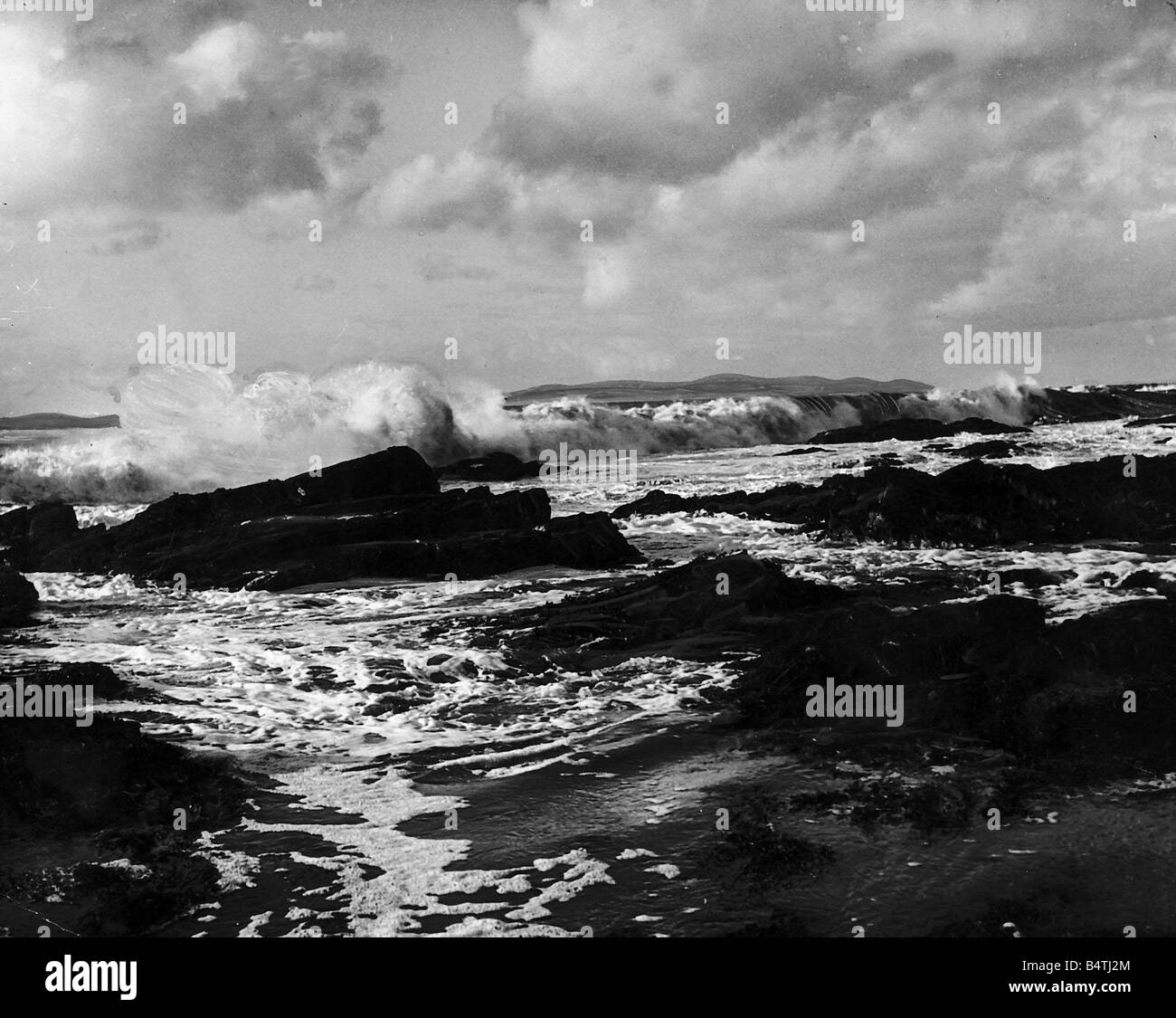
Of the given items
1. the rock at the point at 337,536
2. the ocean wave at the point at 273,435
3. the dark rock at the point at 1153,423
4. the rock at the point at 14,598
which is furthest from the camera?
the dark rock at the point at 1153,423

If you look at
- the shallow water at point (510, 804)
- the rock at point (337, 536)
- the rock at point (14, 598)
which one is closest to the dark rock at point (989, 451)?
the rock at point (337, 536)

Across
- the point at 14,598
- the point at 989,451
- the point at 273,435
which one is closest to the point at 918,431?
the point at 989,451

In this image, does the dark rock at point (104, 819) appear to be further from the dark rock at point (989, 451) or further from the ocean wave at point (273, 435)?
the dark rock at point (989, 451)

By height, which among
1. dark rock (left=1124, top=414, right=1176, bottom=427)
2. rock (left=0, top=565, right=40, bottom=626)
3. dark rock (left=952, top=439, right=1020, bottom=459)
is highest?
dark rock (left=1124, top=414, right=1176, bottom=427)

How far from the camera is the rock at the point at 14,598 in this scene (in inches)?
469

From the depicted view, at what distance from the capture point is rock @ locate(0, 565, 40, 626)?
11901 mm

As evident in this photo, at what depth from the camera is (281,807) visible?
20.3 feet

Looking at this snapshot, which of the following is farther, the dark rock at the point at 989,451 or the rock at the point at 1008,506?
the dark rock at the point at 989,451

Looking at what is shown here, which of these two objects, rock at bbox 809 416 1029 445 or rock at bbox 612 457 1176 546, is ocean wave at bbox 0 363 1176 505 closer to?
Result: rock at bbox 809 416 1029 445

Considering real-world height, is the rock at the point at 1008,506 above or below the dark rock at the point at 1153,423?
below

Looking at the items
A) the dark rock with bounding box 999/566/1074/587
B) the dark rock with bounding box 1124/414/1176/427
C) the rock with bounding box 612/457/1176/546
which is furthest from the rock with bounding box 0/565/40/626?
the dark rock with bounding box 1124/414/1176/427

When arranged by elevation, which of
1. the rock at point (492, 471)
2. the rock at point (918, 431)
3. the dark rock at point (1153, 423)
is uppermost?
the dark rock at point (1153, 423)

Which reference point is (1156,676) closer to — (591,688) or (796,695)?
(796,695)

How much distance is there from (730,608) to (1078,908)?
5.57m
